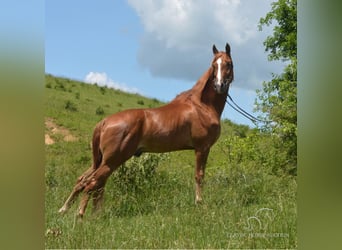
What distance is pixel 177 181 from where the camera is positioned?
2.15 meters

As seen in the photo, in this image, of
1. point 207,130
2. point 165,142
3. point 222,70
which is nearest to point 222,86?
point 222,70

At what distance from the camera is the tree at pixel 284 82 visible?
6.20 feet

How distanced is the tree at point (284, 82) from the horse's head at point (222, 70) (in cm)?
16

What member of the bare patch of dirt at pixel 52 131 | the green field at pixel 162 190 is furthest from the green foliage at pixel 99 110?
the bare patch of dirt at pixel 52 131

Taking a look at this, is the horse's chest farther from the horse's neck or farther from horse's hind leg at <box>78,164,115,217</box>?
horse's hind leg at <box>78,164,115,217</box>

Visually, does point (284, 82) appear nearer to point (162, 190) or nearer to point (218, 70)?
point (218, 70)

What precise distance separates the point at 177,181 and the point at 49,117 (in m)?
0.63

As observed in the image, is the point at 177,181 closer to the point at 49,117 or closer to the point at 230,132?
the point at 230,132

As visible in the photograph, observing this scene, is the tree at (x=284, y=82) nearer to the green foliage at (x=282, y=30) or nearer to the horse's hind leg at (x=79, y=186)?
the green foliage at (x=282, y=30)

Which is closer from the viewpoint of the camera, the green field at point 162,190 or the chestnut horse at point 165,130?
the green field at point 162,190

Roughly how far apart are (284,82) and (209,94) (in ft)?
1.16
